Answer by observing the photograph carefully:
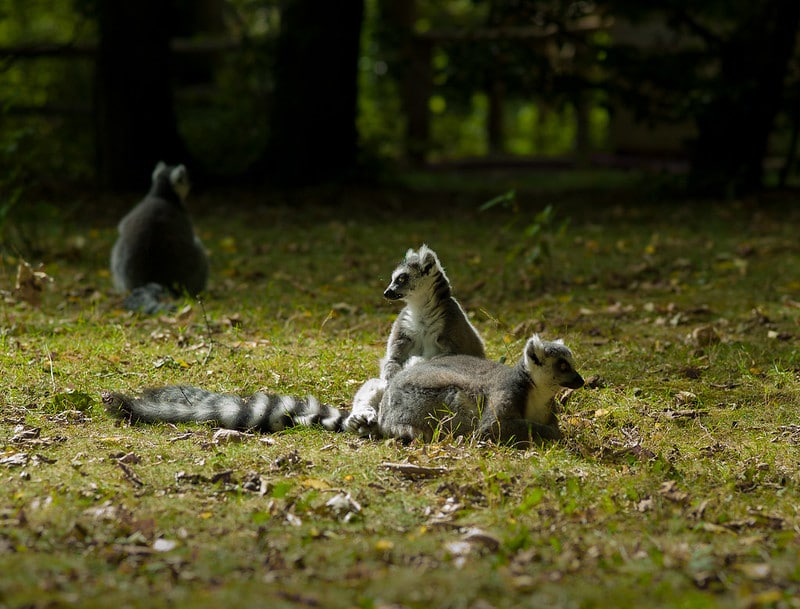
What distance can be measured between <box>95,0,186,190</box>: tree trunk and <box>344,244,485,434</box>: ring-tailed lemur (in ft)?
26.1

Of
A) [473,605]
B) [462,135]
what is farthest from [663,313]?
[462,135]

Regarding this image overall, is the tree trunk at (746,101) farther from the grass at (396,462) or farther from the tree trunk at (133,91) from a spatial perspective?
the tree trunk at (133,91)

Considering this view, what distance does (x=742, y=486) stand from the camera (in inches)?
162

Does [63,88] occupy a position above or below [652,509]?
above

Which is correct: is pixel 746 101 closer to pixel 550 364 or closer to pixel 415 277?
pixel 415 277

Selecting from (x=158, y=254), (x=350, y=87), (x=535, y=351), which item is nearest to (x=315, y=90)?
(x=350, y=87)

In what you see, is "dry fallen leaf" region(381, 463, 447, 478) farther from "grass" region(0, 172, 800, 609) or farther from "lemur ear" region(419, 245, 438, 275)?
"lemur ear" region(419, 245, 438, 275)

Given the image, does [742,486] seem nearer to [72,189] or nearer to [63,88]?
[72,189]

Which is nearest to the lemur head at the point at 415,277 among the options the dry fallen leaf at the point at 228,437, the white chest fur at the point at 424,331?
the white chest fur at the point at 424,331

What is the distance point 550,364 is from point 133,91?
9.25 m

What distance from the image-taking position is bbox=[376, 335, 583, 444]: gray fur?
4.40 m

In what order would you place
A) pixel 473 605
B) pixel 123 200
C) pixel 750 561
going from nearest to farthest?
pixel 473 605, pixel 750 561, pixel 123 200

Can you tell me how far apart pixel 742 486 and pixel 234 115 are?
36.9 ft

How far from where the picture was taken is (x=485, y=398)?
4512mm
